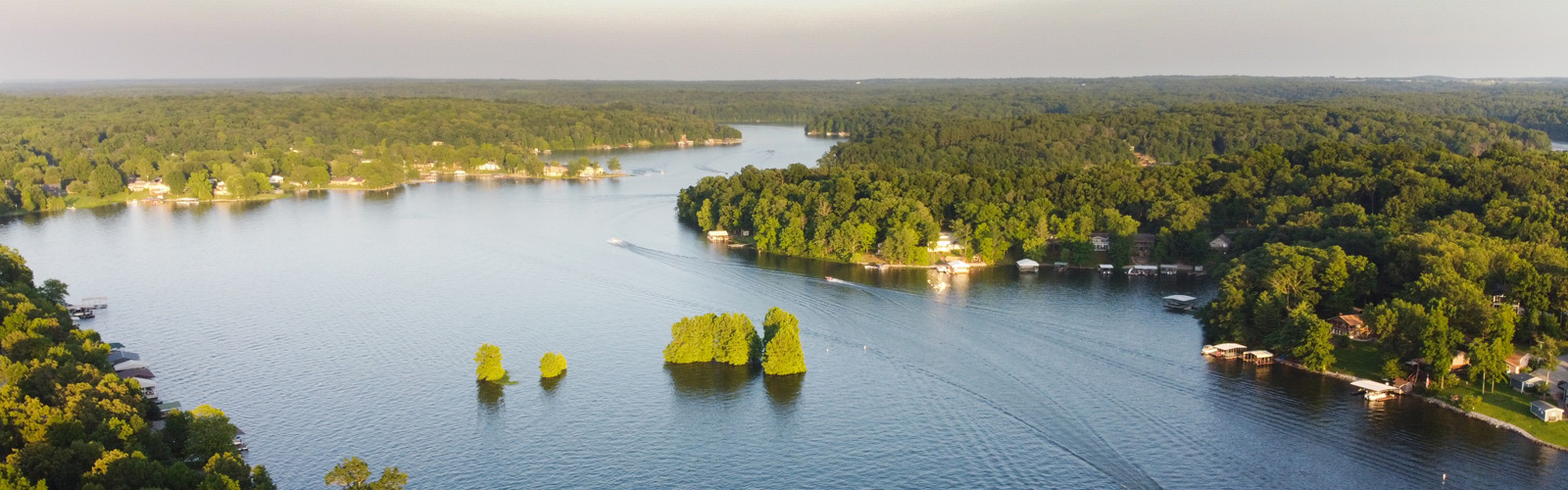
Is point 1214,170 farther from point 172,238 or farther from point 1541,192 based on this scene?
point 172,238

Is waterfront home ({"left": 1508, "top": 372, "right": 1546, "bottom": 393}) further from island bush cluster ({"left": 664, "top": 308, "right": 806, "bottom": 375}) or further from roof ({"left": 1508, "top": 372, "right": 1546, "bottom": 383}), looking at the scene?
island bush cluster ({"left": 664, "top": 308, "right": 806, "bottom": 375})

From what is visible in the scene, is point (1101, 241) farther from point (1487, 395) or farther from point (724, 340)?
point (724, 340)

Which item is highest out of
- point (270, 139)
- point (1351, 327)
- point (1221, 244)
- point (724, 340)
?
point (270, 139)

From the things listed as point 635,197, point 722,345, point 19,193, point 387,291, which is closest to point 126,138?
point 19,193

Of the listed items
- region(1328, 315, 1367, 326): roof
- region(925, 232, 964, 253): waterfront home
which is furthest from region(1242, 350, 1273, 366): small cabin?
region(925, 232, 964, 253): waterfront home

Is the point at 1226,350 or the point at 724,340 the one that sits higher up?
the point at 724,340

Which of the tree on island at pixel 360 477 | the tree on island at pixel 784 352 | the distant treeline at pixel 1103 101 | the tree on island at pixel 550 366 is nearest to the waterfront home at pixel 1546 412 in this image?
the tree on island at pixel 784 352

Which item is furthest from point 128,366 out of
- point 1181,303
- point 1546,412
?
point 1546,412
